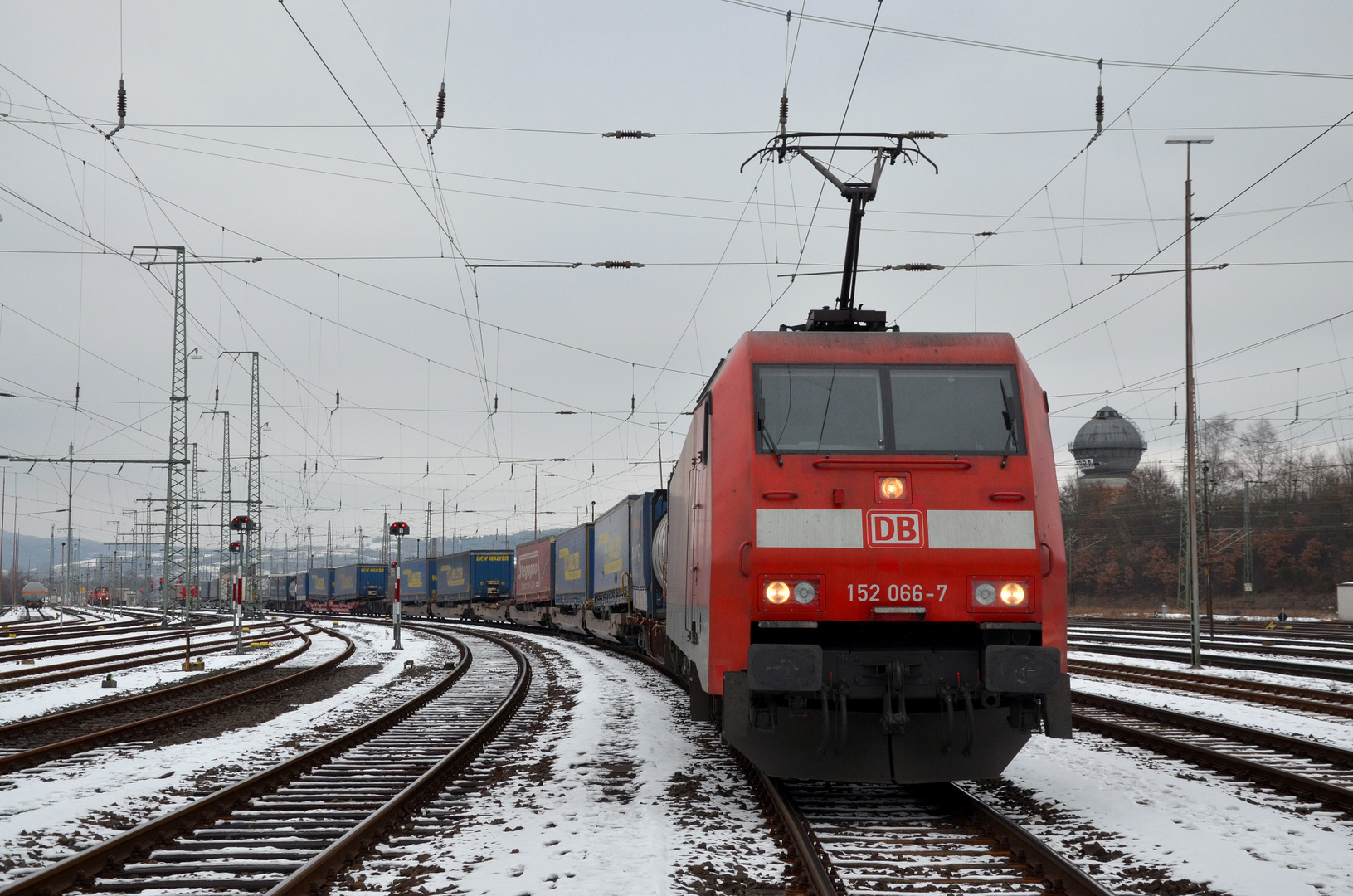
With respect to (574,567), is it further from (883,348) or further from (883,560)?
(883,560)

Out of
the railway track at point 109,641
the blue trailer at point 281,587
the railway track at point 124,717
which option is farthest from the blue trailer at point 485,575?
the blue trailer at point 281,587

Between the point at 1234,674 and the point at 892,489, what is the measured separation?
48.8 ft

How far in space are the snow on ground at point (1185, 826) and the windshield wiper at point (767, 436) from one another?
290cm

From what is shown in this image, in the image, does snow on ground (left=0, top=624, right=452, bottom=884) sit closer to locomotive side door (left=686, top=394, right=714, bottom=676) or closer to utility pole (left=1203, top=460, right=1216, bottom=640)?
locomotive side door (left=686, top=394, right=714, bottom=676)

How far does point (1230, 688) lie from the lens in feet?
52.1

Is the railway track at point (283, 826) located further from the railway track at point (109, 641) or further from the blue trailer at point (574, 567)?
the railway track at point (109, 641)

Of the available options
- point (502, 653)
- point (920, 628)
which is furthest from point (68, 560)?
point (920, 628)

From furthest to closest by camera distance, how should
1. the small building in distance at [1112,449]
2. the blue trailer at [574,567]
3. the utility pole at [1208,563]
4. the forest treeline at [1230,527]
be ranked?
the small building in distance at [1112,449]
the forest treeline at [1230,527]
the blue trailer at [574,567]
the utility pole at [1208,563]

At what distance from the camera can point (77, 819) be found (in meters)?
7.44

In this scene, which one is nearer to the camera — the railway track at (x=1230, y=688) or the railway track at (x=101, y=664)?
the railway track at (x=1230, y=688)

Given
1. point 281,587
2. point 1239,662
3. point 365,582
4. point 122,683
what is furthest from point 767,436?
point 281,587

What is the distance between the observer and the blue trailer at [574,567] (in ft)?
96.4

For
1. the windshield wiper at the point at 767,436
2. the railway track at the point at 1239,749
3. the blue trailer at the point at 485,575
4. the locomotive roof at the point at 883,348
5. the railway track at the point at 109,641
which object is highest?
the locomotive roof at the point at 883,348

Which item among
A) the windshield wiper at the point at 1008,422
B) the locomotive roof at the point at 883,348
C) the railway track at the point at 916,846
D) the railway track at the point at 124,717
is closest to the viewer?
the railway track at the point at 916,846
